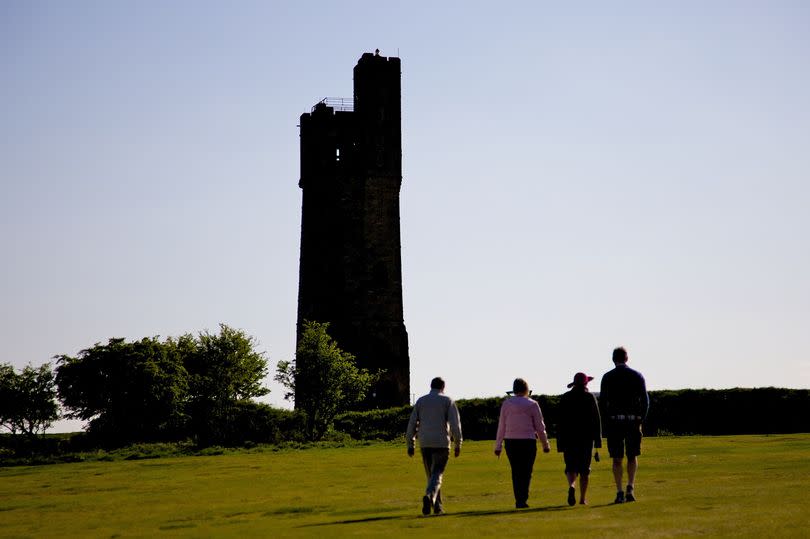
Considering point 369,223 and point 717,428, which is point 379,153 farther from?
point 717,428

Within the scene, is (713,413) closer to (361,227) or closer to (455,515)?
(361,227)

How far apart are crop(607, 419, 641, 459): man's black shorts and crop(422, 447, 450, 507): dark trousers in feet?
8.25

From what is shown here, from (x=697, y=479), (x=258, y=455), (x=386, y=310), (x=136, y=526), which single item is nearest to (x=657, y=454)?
(x=697, y=479)

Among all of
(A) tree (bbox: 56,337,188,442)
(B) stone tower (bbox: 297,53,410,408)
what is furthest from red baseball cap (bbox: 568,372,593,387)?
(B) stone tower (bbox: 297,53,410,408)

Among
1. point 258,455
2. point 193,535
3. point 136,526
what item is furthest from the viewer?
point 258,455

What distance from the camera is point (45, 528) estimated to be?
64.4ft

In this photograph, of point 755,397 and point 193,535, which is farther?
point 755,397

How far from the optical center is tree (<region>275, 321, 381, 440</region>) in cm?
6247

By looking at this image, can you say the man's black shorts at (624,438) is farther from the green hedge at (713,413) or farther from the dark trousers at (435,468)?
the green hedge at (713,413)

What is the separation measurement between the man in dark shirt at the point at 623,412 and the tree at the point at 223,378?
45368 millimetres

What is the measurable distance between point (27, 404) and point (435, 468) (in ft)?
284

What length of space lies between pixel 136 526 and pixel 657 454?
18563 mm

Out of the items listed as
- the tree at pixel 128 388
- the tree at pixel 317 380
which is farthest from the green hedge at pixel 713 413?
the tree at pixel 128 388

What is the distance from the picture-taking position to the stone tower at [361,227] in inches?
3135
